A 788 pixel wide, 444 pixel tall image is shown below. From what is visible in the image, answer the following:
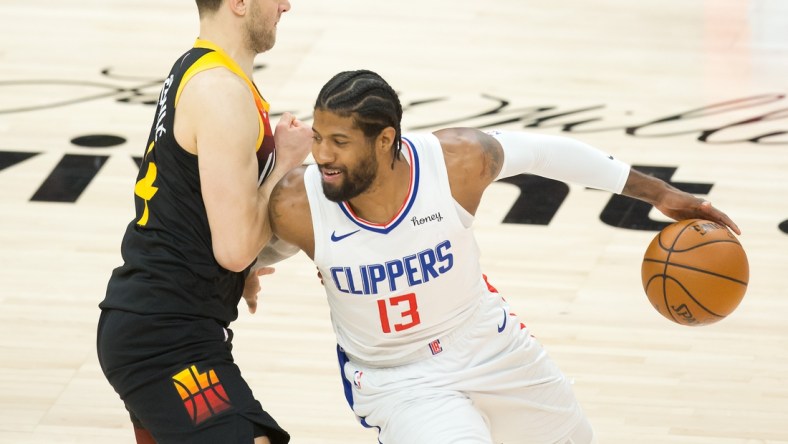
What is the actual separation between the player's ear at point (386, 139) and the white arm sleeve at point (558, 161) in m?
0.39

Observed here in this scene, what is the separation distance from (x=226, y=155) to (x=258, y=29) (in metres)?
0.45

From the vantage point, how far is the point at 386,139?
138 inches

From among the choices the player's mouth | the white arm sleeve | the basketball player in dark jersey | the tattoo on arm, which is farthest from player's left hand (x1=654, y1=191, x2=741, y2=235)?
the basketball player in dark jersey

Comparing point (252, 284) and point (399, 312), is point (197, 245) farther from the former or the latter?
point (399, 312)

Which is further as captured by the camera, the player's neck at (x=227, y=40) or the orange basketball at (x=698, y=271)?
the orange basketball at (x=698, y=271)

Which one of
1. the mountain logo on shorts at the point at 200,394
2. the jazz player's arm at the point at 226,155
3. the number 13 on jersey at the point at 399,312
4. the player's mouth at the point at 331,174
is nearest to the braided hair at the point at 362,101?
the player's mouth at the point at 331,174

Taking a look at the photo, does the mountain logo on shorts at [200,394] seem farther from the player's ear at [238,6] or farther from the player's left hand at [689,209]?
the player's left hand at [689,209]

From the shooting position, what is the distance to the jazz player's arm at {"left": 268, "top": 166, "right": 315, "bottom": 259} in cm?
361

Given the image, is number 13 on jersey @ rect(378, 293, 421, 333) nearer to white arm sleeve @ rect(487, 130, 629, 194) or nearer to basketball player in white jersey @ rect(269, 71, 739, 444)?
basketball player in white jersey @ rect(269, 71, 739, 444)

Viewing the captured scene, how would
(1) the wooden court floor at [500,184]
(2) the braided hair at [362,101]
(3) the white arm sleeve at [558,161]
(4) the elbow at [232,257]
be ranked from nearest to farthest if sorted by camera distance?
(2) the braided hair at [362,101]
(4) the elbow at [232,257]
(3) the white arm sleeve at [558,161]
(1) the wooden court floor at [500,184]

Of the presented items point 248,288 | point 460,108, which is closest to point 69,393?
point 248,288

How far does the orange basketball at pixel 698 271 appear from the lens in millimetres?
4055

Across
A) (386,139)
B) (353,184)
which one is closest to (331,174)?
(353,184)

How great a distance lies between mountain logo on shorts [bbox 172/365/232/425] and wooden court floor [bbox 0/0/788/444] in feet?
4.56
